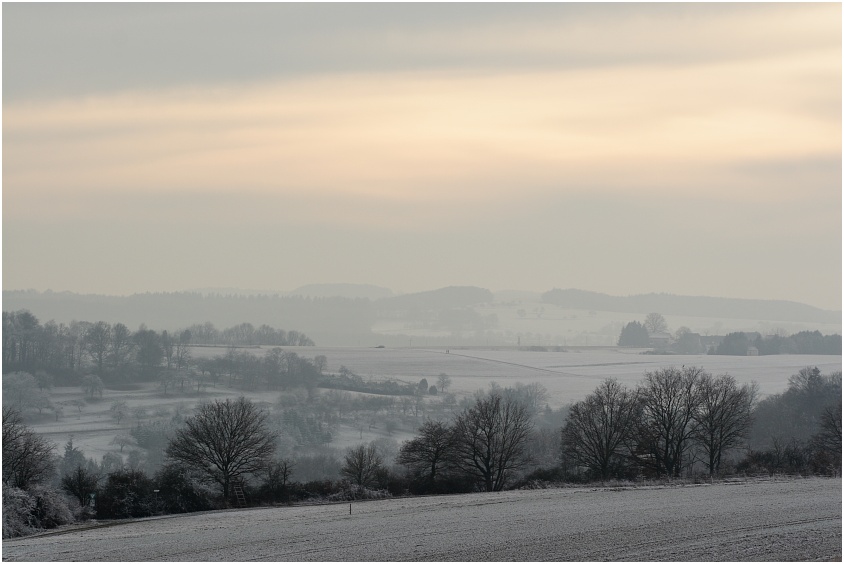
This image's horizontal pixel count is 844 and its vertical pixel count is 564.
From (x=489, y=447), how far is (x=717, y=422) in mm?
21693

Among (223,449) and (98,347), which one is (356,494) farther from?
(98,347)

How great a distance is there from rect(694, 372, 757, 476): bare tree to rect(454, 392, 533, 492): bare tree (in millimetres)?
16109

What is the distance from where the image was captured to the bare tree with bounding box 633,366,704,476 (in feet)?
261

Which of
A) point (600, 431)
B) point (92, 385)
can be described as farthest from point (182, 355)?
point (600, 431)

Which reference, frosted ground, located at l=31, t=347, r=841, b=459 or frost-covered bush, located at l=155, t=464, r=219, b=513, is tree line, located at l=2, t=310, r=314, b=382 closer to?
frosted ground, located at l=31, t=347, r=841, b=459

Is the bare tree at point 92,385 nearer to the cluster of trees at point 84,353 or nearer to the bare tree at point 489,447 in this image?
the cluster of trees at point 84,353

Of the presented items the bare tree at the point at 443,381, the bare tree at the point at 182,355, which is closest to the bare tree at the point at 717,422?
the bare tree at the point at 443,381

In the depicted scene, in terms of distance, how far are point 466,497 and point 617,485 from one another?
31.9 feet

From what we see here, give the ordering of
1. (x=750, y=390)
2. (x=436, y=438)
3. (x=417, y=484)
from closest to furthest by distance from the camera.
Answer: (x=417, y=484), (x=436, y=438), (x=750, y=390)

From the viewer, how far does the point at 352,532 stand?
132 feet

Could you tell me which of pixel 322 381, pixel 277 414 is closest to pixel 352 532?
pixel 277 414

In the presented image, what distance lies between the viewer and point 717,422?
8581 cm

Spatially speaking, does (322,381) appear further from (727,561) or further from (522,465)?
(727,561)

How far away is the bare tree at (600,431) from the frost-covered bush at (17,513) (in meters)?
43.6
